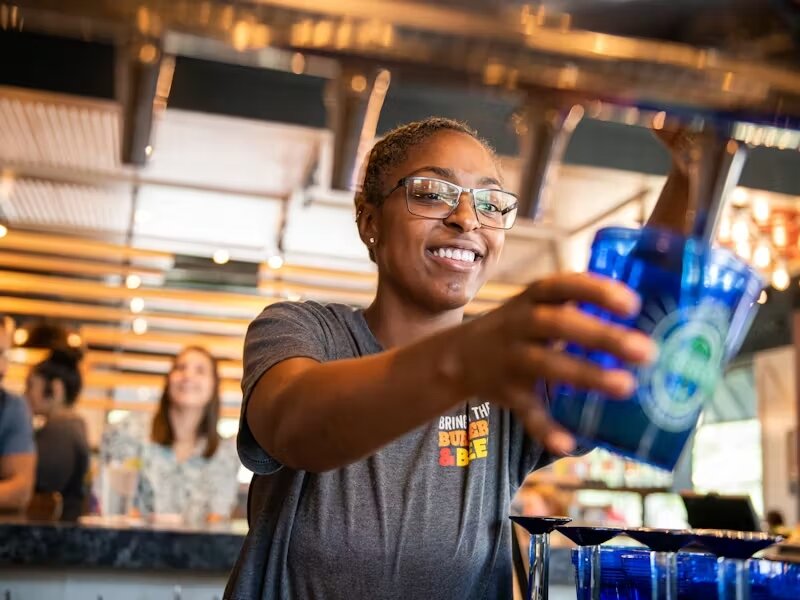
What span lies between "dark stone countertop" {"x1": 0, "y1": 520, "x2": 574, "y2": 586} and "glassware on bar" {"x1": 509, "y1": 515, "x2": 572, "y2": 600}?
106 cm

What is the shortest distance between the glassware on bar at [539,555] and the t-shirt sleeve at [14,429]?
7.58ft

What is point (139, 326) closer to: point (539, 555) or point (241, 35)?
point (241, 35)

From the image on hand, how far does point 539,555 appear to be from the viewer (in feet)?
2.86

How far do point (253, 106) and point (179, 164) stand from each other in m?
1.32

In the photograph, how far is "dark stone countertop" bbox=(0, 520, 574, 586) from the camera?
68.9 inches

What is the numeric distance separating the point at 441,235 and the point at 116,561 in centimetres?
103

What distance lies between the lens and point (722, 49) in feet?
4.28

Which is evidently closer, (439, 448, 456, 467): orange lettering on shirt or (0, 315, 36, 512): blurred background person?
(439, 448, 456, 467): orange lettering on shirt

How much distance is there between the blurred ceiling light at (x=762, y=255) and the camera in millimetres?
5047

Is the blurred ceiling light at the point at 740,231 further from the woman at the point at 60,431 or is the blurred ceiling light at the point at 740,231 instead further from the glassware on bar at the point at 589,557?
the glassware on bar at the point at 589,557

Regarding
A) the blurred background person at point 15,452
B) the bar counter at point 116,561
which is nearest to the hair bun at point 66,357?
the blurred background person at point 15,452

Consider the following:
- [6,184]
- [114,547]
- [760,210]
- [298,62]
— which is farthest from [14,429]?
[760,210]

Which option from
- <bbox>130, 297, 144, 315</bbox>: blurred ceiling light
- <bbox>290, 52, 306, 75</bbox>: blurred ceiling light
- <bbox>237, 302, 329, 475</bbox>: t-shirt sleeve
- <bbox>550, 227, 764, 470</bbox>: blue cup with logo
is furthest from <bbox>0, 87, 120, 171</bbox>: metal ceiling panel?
<bbox>550, 227, 764, 470</bbox>: blue cup with logo

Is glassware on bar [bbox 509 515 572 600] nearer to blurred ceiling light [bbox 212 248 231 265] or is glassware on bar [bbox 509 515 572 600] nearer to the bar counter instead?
the bar counter
